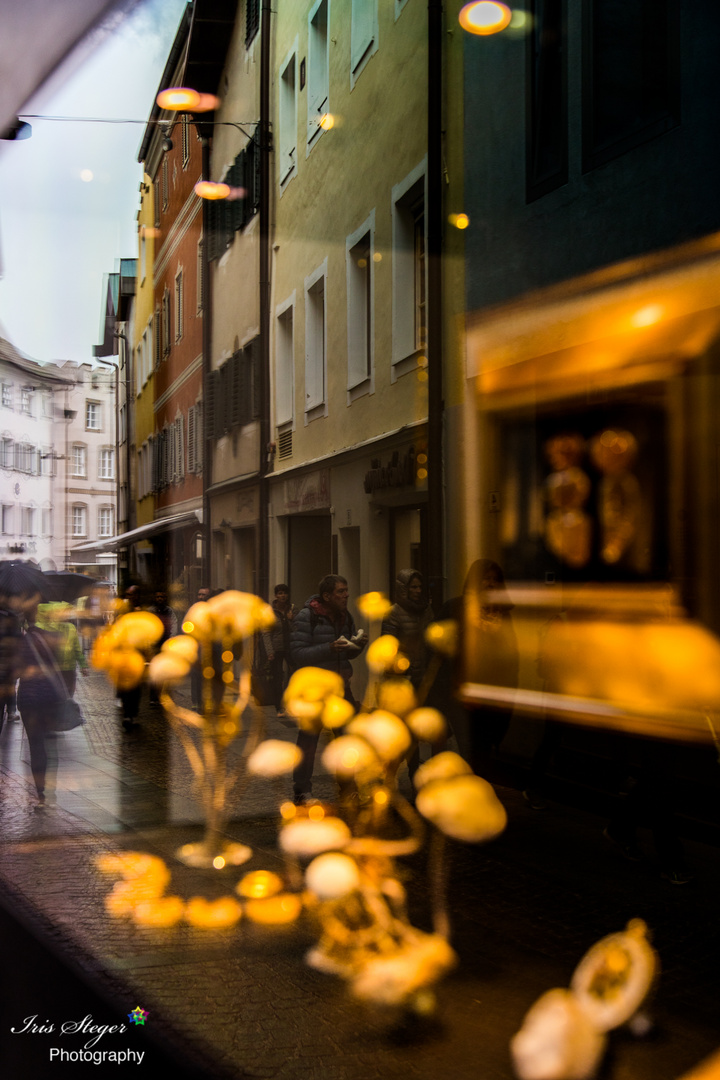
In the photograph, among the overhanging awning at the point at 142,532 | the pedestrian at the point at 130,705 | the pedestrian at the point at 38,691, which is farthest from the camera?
the pedestrian at the point at 130,705

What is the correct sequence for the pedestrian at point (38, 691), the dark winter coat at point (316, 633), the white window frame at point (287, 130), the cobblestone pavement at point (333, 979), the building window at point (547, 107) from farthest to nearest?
the building window at point (547, 107) < the pedestrian at point (38, 691) < the dark winter coat at point (316, 633) < the white window frame at point (287, 130) < the cobblestone pavement at point (333, 979)

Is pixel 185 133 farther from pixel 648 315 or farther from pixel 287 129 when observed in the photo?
pixel 648 315

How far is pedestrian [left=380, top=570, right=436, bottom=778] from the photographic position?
10.00 ft

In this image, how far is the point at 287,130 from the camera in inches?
104

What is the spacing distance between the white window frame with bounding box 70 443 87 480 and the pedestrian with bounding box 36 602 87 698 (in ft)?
2.49

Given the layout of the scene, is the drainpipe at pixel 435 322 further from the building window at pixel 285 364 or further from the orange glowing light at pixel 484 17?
the building window at pixel 285 364

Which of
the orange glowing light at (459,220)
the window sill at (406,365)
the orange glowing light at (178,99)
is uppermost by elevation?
the orange glowing light at (178,99)

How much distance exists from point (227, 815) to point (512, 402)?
68.0 inches

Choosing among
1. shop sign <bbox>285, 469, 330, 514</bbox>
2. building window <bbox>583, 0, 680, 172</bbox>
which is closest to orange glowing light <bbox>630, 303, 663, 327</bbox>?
building window <bbox>583, 0, 680, 172</bbox>

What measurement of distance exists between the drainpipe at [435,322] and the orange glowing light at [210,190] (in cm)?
76

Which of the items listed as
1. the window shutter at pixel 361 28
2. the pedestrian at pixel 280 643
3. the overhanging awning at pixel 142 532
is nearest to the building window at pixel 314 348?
the overhanging awning at pixel 142 532

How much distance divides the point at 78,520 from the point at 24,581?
0.52 m

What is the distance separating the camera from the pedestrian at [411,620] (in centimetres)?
305

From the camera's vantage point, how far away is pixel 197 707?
373 centimetres
